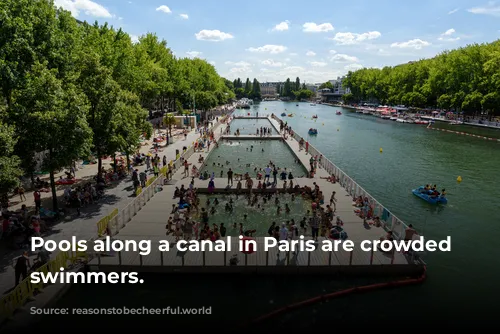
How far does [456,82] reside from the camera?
88.0 m

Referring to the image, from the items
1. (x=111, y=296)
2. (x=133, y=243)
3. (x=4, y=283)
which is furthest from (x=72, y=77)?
(x=111, y=296)

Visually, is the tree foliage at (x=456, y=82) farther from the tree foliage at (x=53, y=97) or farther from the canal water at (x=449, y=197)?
the tree foliage at (x=53, y=97)

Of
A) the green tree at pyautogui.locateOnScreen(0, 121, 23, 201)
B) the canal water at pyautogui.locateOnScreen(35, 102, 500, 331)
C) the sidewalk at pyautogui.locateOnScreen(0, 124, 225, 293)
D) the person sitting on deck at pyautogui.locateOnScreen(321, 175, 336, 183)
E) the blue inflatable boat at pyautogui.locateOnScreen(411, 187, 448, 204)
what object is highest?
the green tree at pyautogui.locateOnScreen(0, 121, 23, 201)

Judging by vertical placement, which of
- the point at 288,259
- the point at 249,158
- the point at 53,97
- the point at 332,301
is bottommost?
the point at 332,301

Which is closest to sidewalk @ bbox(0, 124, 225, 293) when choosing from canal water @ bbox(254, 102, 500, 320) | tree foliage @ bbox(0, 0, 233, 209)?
tree foliage @ bbox(0, 0, 233, 209)

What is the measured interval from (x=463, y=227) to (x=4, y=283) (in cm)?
2455

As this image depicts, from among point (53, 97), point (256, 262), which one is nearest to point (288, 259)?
point (256, 262)

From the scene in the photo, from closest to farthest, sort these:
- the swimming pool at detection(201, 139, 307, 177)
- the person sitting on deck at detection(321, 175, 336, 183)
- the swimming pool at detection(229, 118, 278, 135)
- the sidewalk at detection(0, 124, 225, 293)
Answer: the sidewalk at detection(0, 124, 225, 293)
the person sitting on deck at detection(321, 175, 336, 183)
the swimming pool at detection(201, 139, 307, 177)
the swimming pool at detection(229, 118, 278, 135)

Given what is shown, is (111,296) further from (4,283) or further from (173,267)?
(4,283)

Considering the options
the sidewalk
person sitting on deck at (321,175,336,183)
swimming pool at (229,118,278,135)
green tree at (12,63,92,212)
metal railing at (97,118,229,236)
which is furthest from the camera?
swimming pool at (229,118,278,135)

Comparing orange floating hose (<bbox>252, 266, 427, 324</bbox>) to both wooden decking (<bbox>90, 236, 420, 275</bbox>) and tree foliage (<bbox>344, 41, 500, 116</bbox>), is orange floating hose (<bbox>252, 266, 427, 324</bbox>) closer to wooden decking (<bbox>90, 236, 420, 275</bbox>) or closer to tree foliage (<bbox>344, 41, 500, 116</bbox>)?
wooden decking (<bbox>90, 236, 420, 275</bbox>)

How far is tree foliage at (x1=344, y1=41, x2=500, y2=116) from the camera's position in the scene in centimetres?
7631

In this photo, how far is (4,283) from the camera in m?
12.9

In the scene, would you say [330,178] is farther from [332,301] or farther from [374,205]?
[332,301]
